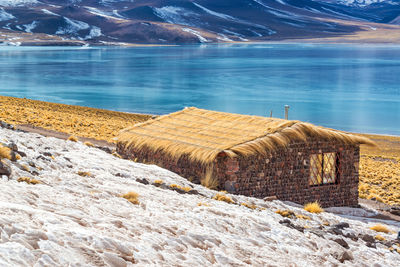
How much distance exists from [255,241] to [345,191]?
27.0ft

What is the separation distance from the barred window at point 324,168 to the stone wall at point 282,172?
0.14m

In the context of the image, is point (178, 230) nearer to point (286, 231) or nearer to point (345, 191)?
point (286, 231)

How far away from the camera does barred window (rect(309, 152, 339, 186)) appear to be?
1565 centimetres

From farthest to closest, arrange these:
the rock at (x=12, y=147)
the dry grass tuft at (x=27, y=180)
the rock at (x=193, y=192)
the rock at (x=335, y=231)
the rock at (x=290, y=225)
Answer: the rock at (x=193, y=192), the rock at (x=12, y=147), the rock at (x=335, y=231), the rock at (x=290, y=225), the dry grass tuft at (x=27, y=180)

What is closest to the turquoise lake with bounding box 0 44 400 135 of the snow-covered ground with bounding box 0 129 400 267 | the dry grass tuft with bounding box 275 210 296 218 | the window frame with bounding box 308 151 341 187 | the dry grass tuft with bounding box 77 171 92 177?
the window frame with bounding box 308 151 341 187

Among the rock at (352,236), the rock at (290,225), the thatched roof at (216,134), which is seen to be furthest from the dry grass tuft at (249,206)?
the thatched roof at (216,134)

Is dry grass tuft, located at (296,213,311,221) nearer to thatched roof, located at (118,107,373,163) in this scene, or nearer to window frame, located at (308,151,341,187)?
thatched roof, located at (118,107,373,163)

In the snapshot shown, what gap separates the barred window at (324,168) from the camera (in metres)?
15.6

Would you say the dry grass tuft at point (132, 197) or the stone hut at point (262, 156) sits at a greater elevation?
the dry grass tuft at point (132, 197)

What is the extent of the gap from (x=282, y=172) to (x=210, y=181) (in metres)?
1.93

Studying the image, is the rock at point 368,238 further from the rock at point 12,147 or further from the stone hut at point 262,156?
the rock at point 12,147

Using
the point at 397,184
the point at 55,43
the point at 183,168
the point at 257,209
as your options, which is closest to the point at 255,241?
the point at 257,209

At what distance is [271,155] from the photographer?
14672 millimetres

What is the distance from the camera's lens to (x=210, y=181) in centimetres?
1445
